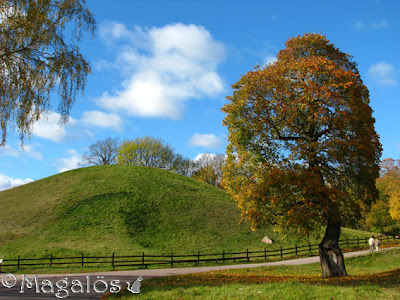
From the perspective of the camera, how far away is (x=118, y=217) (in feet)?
142

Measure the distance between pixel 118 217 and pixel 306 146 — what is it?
32925 millimetres

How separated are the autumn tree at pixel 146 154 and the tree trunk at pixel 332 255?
7381 cm

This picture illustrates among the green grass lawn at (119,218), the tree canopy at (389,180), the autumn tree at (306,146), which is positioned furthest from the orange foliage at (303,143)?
the tree canopy at (389,180)

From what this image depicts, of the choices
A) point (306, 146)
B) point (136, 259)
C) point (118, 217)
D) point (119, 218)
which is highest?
point (306, 146)

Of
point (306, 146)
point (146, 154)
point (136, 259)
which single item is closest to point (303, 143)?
point (306, 146)

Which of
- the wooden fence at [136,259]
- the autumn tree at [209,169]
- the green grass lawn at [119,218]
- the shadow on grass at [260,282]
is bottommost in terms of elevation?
the wooden fence at [136,259]

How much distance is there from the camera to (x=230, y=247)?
37.5m

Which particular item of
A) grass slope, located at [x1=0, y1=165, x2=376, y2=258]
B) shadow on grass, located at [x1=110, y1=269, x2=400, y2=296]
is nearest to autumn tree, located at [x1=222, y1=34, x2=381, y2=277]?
shadow on grass, located at [x1=110, y1=269, x2=400, y2=296]

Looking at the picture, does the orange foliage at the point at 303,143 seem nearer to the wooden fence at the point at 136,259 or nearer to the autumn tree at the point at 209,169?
the wooden fence at the point at 136,259

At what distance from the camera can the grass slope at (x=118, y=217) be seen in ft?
118

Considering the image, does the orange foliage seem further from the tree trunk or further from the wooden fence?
the wooden fence

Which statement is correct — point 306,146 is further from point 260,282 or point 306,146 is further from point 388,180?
point 388,180

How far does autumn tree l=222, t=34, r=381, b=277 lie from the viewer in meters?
15.8

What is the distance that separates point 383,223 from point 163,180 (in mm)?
41420
